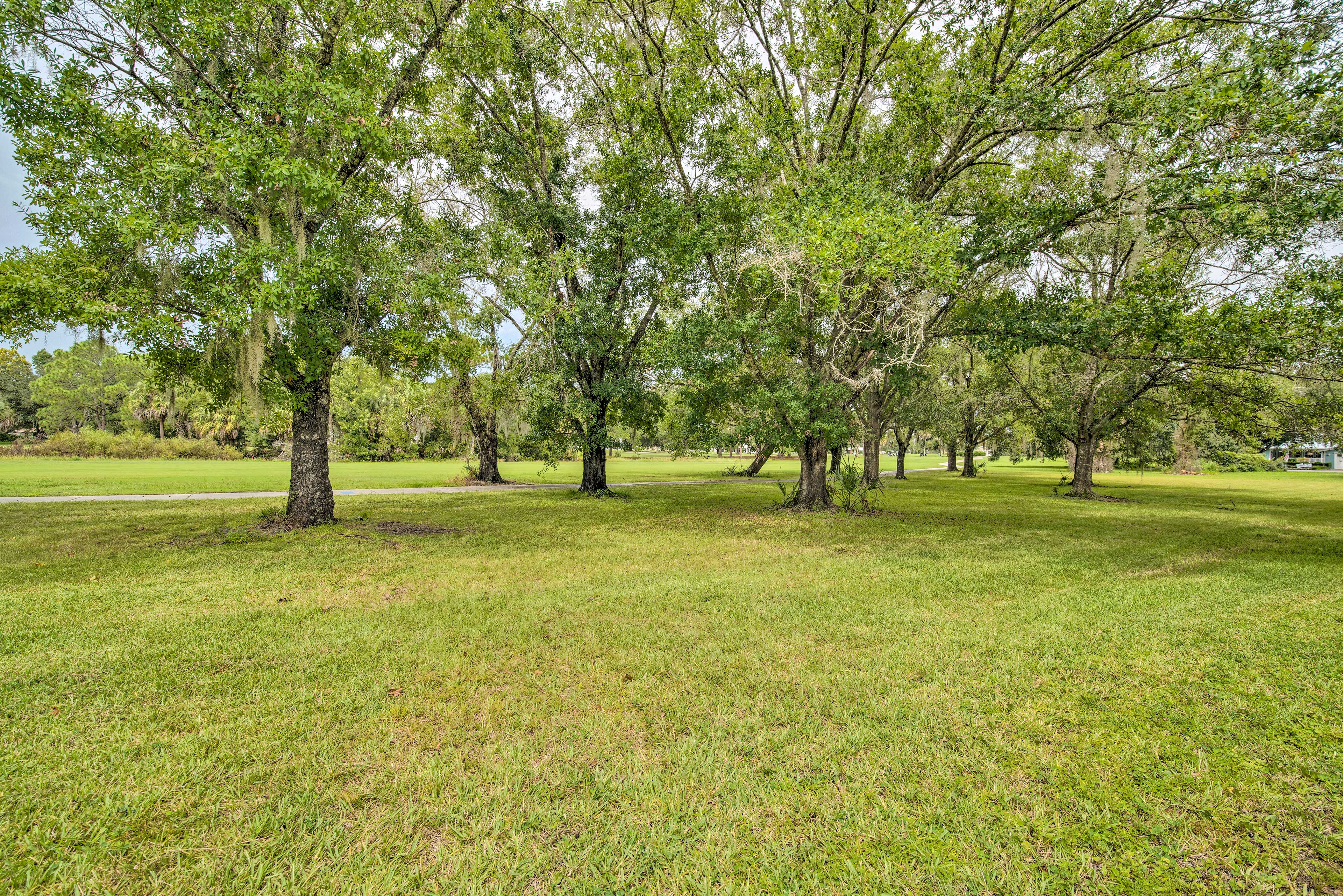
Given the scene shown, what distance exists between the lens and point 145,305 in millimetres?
7746

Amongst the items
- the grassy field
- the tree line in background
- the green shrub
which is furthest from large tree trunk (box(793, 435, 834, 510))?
the green shrub

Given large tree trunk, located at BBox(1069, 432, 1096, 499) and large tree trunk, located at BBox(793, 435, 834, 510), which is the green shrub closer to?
large tree trunk, located at BBox(1069, 432, 1096, 499)

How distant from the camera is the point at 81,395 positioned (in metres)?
47.2

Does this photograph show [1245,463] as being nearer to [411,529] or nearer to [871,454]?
[871,454]

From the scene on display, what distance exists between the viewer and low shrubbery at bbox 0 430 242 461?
40.4 m

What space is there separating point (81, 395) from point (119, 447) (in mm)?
11598

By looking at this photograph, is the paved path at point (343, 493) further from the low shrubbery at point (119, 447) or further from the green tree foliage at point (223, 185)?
the low shrubbery at point (119, 447)

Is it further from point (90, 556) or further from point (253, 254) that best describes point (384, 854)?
point (90, 556)

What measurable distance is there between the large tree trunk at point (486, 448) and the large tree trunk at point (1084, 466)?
80.6ft

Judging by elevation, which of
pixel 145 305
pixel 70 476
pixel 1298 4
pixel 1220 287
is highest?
pixel 1298 4

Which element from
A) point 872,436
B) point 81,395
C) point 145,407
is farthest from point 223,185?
point 81,395

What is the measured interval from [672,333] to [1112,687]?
11007 millimetres

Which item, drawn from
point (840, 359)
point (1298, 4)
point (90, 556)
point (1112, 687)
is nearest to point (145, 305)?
point (90, 556)

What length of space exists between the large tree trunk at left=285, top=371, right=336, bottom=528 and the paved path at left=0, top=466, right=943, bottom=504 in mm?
4277
